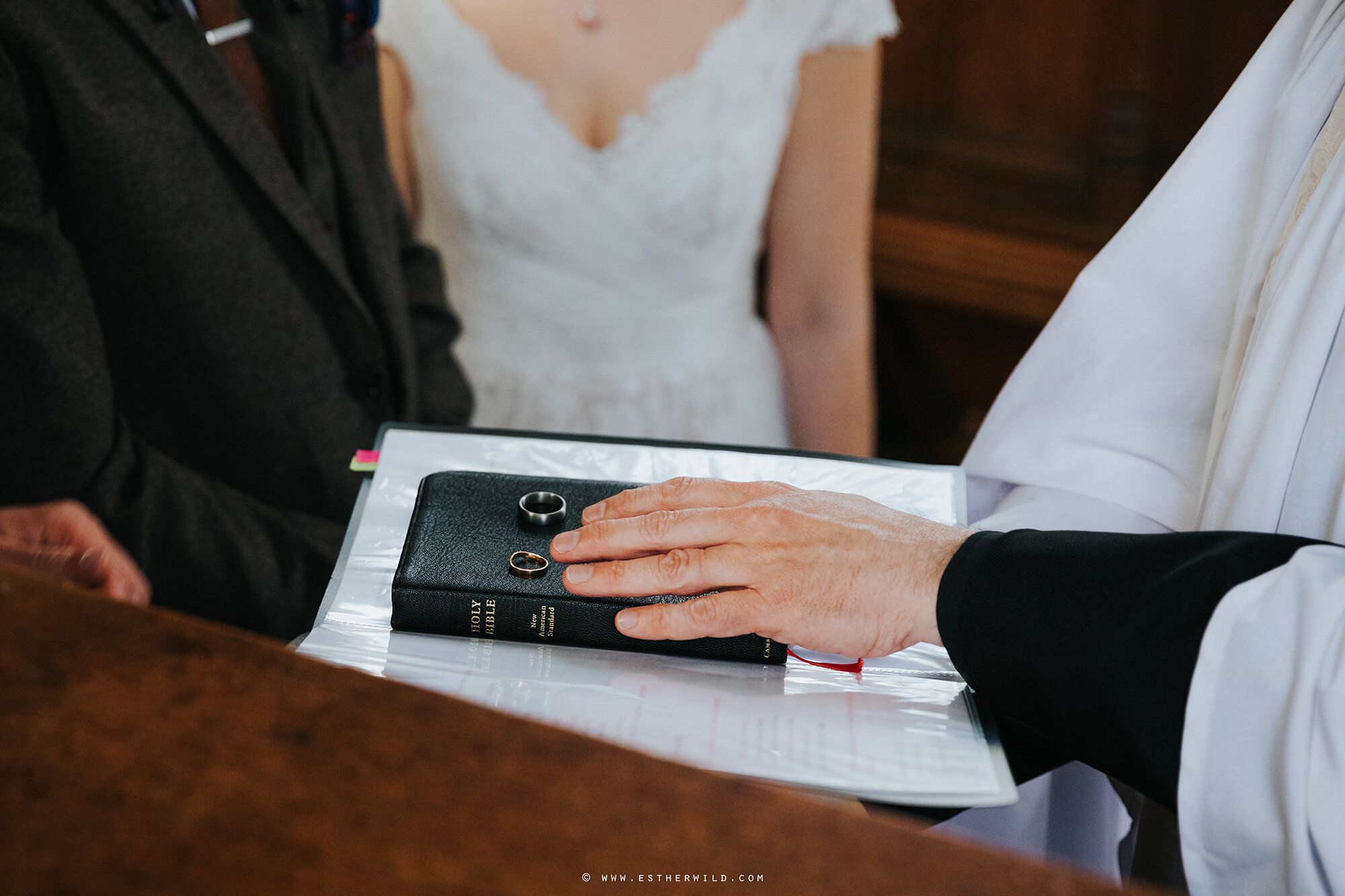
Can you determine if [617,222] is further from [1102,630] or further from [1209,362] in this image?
[1102,630]

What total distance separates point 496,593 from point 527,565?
4 centimetres

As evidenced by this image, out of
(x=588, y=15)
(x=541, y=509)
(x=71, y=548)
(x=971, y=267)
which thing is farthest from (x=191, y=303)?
(x=971, y=267)

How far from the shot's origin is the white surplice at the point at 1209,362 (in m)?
0.85

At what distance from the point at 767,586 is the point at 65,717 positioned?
18.8 inches

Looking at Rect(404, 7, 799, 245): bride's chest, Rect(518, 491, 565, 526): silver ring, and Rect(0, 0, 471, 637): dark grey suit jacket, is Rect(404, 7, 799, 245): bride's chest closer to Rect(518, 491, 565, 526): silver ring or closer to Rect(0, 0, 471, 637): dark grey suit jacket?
Rect(0, 0, 471, 637): dark grey suit jacket

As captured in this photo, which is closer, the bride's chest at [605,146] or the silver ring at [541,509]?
the silver ring at [541,509]

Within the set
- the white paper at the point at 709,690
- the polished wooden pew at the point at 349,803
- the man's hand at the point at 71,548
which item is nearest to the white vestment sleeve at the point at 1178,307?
the white paper at the point at 709,690

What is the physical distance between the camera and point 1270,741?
667 millimetres

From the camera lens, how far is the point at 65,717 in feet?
1.32

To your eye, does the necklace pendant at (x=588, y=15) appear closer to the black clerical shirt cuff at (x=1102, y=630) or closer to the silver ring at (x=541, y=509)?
the silver ring at (x=541, y=509)

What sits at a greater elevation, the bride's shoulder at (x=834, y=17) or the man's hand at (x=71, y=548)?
the bride's shoulder at (x=834, y=17)

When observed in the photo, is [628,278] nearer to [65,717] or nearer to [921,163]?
[65,717]

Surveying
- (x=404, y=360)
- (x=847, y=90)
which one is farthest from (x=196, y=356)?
(x=847, y=90)

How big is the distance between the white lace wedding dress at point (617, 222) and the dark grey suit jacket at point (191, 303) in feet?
0.81
